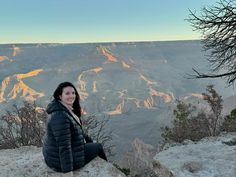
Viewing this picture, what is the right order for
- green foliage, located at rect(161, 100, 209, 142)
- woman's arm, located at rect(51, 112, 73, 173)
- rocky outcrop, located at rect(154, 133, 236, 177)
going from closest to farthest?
1. woman's arm, located at rect(51, 112, 73, 173)
2. rocky outcrop, located at rect(154, 133, 236, 177)
3. green foliage, located at rect(161, 100, 209, 142)

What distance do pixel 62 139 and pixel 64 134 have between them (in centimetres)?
8

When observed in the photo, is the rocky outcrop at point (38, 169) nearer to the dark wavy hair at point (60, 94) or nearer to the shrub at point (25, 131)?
the dark wavy hair at point (60, 94)

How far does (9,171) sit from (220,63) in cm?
1006

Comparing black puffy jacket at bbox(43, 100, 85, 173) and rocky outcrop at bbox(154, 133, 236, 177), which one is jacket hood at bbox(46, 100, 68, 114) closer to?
black puffy jacket at bbox(43, 100, 85, 173)

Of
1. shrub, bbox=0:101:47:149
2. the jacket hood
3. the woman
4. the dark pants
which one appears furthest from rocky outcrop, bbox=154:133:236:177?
shrub, bbox=0:101:47:149

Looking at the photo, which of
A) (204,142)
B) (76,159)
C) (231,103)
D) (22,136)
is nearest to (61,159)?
(76,159)

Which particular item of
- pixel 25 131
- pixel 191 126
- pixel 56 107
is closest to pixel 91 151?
pixel 56 107

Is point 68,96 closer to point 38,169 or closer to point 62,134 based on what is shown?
point 62,134

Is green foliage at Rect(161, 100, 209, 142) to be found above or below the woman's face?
below

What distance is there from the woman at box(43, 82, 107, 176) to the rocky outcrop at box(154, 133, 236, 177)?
1.97 meters

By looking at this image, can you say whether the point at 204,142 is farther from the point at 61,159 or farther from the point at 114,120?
the point at 114,120

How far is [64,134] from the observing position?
20.7 feet

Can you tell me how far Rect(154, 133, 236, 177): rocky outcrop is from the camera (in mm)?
7770

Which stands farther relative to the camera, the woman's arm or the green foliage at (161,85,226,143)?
the green foliage at (161,85,226,143)
